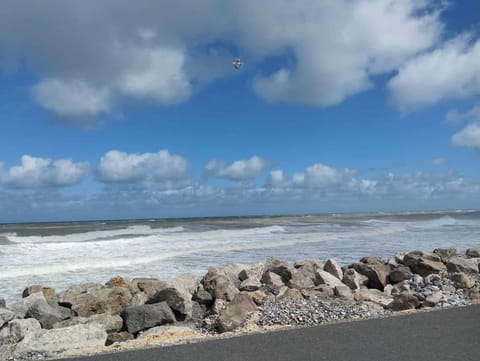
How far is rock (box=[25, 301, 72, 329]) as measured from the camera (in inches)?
308

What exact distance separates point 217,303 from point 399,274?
4.50 metres

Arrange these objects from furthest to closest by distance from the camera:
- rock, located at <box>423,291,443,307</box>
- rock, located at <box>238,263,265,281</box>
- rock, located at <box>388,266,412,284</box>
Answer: rock, located at <box>238,263,265,281</box> < rock, located at <box>388,266,412,284</box> < rock, located at <box>423,291,443,307</box>

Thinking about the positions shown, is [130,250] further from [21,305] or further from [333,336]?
[333,336]

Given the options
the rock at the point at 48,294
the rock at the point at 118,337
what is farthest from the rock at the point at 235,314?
the rock at the point at 48,294

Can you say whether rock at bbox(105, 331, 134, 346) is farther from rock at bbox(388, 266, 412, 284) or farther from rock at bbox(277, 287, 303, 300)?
rock at bbox(388, 266, 412, 284)

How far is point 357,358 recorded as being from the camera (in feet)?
14.8

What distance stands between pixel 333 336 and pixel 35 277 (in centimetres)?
1161

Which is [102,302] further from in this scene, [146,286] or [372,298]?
[372,298]

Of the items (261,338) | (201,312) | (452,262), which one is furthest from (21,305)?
(452,262)

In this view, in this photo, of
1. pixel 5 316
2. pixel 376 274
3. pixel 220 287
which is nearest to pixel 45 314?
pixel 5 316

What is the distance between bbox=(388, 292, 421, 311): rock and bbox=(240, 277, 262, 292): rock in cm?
307

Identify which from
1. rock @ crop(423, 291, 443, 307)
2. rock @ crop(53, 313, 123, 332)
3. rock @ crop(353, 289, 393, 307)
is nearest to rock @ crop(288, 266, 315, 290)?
rock @ crop(353, 289, 393, 307)

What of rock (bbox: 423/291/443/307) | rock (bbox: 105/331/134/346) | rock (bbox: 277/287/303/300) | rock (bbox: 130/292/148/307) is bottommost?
rock (bbox: 105/331/134/346)

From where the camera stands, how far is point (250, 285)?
960cm
